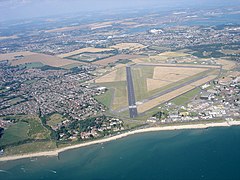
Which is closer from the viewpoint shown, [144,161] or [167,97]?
[144,161]

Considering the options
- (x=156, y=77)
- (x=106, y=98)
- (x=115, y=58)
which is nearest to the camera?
(x=106, y=98)

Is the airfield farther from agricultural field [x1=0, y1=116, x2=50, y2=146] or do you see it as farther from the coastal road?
agricultural field [x1=0, y1=116, x2=50, y2=146]

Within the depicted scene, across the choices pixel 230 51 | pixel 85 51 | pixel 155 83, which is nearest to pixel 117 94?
pixel 155 83

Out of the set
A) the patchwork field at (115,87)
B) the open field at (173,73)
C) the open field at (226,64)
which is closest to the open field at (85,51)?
the patchwork field at (115,87)

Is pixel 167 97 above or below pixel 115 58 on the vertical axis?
below

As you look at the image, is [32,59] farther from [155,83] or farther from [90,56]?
[155,83]

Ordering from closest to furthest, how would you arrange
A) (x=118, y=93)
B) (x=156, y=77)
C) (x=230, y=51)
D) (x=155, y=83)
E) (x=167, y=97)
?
(x=167, y=97)
(x=118, y=93)
(x=155, y=83)
(x=156, y=77)
(x=230, y=51)

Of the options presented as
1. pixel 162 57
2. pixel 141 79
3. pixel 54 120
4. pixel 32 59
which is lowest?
pixel 54 120
